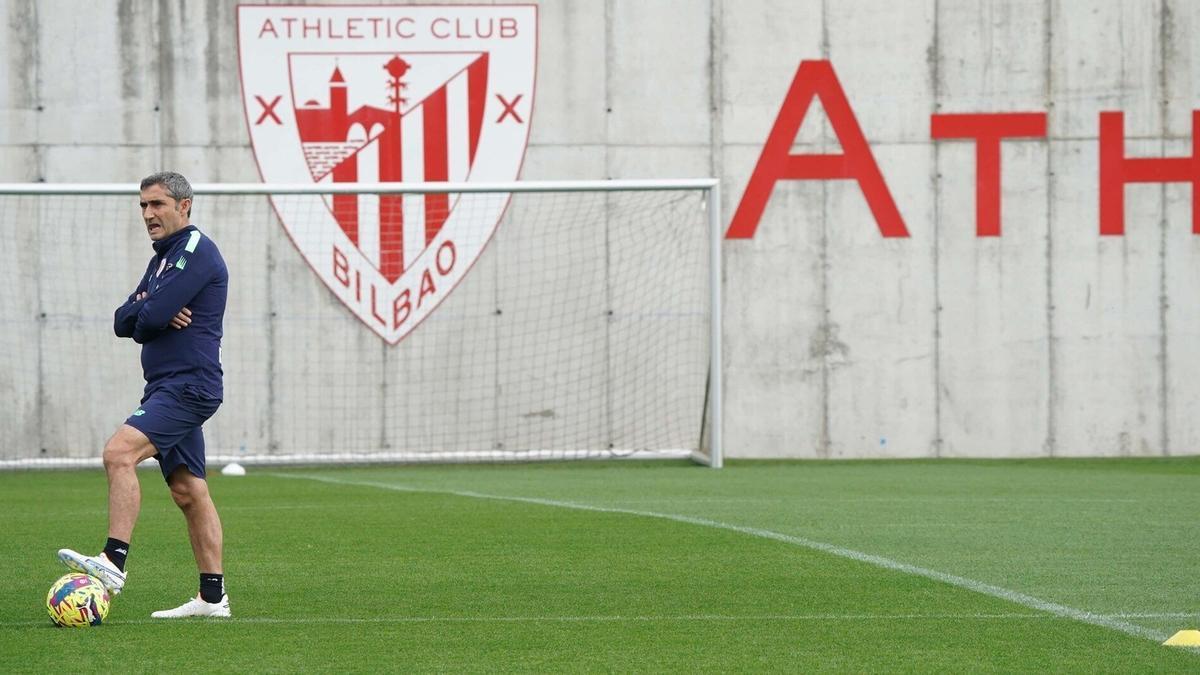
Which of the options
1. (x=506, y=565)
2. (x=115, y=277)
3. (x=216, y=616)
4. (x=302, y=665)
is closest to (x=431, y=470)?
(x=115, y=277)

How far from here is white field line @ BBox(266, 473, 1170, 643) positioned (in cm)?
602

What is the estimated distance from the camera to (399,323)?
657 inches

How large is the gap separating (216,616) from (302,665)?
4.05ft

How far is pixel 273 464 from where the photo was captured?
16.2 meters

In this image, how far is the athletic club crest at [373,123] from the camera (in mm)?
16656

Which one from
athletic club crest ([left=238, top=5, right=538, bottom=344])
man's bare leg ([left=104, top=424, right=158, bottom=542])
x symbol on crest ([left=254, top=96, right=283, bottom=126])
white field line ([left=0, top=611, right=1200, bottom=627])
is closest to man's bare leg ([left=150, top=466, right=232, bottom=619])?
white field line ([left=0, top=611, right=1200, bottom=627])

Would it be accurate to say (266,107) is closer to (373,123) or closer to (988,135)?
(373,123)

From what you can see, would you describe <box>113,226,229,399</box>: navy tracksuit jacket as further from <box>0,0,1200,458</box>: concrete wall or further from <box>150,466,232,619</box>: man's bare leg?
<box>0,0,1200,458</box>: concrete wall

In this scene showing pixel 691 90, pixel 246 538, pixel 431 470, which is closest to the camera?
pixel 246 538

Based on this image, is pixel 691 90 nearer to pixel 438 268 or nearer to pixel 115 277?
pixel 438 268

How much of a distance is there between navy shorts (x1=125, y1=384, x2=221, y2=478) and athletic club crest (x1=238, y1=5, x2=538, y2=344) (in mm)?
10198

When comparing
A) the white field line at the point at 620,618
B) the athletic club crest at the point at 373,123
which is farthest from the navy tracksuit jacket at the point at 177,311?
the athletic club crest at the point at 373,123

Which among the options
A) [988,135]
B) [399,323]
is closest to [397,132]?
[399,323]

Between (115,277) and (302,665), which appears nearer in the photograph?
(302,665)
